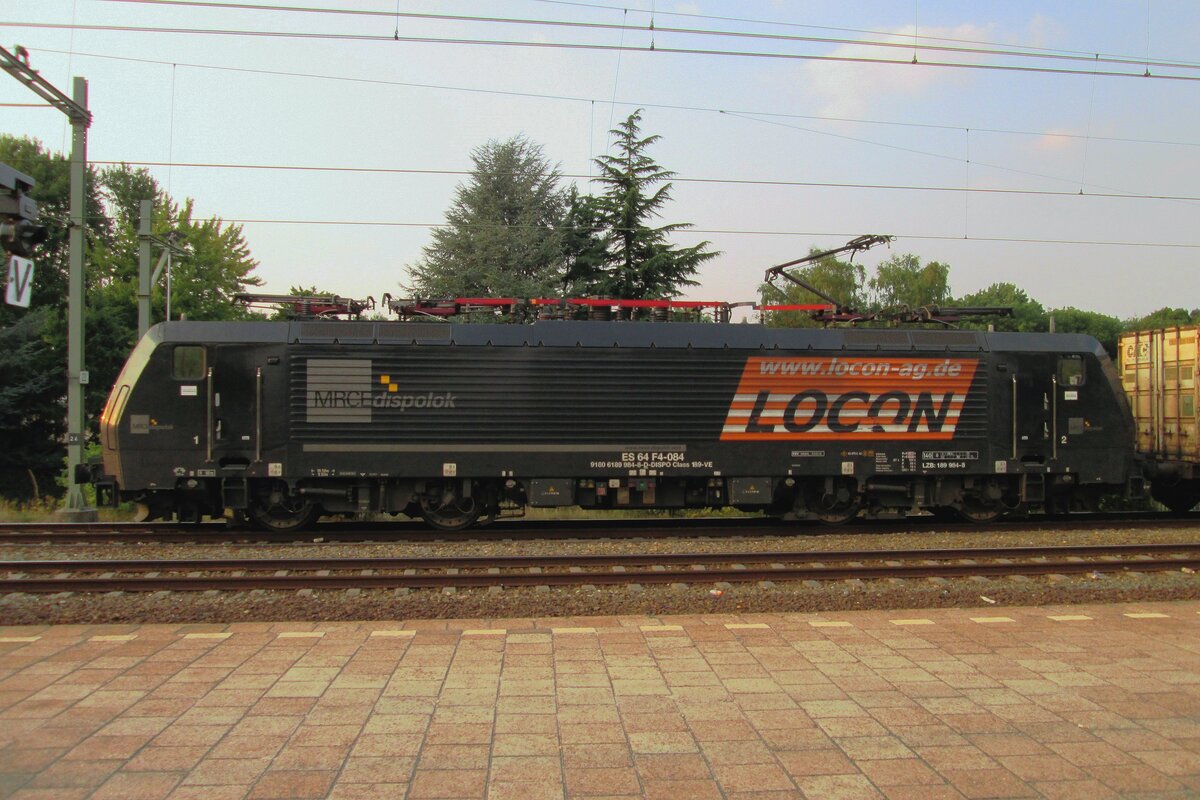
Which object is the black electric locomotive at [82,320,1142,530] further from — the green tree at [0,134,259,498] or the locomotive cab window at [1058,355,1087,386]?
the green tree at [0,134,259,498]

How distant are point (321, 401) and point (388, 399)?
3.22ft

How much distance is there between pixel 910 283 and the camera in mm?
53125

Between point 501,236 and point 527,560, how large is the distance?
20.3m

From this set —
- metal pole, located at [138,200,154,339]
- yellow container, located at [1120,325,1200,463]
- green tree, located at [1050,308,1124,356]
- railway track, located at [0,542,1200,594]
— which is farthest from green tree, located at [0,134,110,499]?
green tree, located at [1050,308,1124,356]

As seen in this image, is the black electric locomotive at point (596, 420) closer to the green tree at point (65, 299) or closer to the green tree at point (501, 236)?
the green tree at point (65, 299)

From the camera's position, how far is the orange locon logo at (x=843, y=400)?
1330 cm

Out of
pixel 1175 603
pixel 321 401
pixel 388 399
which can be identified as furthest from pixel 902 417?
pixel 321 401

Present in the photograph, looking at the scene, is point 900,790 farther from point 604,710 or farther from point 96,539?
point 96,539

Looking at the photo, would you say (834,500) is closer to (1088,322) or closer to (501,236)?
(501,236)

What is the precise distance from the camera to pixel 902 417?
13.6m

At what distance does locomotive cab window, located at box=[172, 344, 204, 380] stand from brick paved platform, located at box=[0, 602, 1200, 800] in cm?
569

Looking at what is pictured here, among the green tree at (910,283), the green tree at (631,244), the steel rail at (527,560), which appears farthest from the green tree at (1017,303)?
the steel rail at (527,560)

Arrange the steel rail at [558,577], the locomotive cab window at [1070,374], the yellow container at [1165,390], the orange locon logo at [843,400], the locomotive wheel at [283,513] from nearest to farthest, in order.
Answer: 1. the steel rail at [558,577]
2. the locomotive wheel at [283,513]
3. the orange locon logo at [843,400]
4. the locomotive cab window at [1070,374]
5. the yellow container at [1165,390]

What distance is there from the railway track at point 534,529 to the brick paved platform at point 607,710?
5.07 meters
